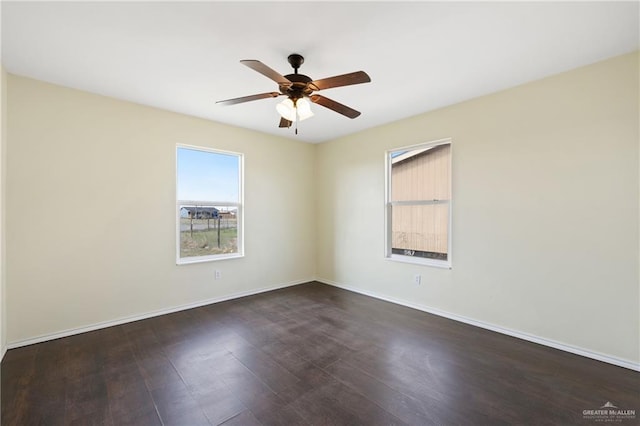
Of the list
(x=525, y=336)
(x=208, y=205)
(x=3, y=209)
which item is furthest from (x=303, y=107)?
(x=525, y=336)

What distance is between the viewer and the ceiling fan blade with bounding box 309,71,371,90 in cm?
191

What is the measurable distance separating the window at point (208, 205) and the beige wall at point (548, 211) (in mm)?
2665

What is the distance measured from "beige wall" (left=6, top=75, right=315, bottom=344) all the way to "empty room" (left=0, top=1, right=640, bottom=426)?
2 centimetres

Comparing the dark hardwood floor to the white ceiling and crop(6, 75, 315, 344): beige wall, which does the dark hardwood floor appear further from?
the white ceiling

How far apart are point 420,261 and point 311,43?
2969 mm

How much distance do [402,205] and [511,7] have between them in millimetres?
2588

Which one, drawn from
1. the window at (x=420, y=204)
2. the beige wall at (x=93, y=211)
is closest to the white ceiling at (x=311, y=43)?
the beige wall at (x=93, y=211)

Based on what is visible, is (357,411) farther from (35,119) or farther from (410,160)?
(35,119)

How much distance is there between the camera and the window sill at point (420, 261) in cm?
350

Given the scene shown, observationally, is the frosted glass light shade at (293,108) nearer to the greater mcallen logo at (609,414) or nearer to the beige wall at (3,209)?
the beige wall at (3,209)

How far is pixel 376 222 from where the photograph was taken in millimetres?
4312

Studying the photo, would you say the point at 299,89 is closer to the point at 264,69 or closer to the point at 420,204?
the point at 264,69

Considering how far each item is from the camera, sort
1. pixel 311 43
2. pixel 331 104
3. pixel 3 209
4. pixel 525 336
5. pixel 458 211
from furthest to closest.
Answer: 1. pixel 458 211
2. pixel 525 336
3. pixel 3 209
4. pixel 331 104
5. pixel 311 43

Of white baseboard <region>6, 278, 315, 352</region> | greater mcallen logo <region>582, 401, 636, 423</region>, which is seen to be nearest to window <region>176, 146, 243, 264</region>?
white baseboard <region>6, 278, 315, 352</region>
